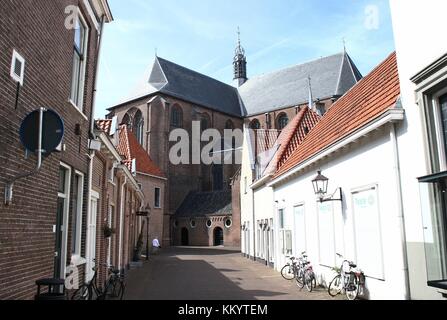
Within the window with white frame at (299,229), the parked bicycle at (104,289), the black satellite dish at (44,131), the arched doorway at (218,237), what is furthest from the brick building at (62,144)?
the arched doorway at (218,237)

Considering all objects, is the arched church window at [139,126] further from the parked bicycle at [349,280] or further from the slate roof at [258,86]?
the parked bicycle at [349,280]

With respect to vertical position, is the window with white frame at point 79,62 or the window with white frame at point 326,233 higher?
the window with white frame at point 79,62

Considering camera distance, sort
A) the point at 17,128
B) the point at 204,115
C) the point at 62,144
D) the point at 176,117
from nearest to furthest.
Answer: the point at 17,128, the point at 62,144, the point at 176,117, the point at 204,115

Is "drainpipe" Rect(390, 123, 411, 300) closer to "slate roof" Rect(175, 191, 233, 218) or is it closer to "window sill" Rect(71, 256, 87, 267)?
"window sill" Rect(71, 256, 87, 267)

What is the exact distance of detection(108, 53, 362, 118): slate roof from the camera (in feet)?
168

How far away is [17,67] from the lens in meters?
5.42

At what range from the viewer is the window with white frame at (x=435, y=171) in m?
A: 6.05

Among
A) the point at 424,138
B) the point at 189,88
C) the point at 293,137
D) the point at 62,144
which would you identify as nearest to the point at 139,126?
the point at 189,88

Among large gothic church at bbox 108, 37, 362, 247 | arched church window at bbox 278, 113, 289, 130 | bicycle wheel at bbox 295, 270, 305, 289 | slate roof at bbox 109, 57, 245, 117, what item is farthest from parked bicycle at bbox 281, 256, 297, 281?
arched church window at bbox 278, 113, 289, 130

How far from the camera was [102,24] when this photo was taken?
1049cm

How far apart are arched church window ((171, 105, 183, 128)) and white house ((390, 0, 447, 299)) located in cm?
4501

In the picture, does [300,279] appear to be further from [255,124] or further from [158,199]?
[255,124]

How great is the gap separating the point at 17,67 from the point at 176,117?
4724 centimetres

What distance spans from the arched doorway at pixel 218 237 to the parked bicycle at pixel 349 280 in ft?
112
